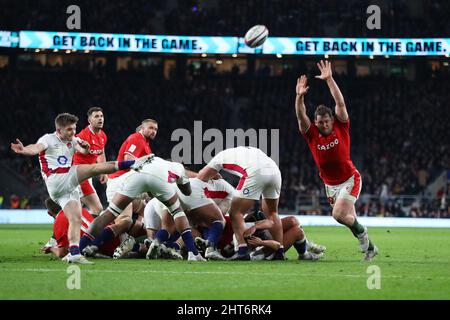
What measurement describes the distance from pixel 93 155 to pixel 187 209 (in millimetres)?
3364

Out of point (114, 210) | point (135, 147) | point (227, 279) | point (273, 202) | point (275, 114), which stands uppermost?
point (275, 114)

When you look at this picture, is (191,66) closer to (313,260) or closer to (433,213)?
(433,213)

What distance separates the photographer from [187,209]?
39.8ft

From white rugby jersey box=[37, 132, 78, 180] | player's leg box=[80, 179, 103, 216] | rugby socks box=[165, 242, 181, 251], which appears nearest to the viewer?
white rugby jersey box=[37, 132, 78, 180]

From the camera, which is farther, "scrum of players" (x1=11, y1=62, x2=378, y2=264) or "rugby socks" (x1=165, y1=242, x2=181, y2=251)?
"rugby socks" (x1=165, y1=242, x2=181, y2=251)

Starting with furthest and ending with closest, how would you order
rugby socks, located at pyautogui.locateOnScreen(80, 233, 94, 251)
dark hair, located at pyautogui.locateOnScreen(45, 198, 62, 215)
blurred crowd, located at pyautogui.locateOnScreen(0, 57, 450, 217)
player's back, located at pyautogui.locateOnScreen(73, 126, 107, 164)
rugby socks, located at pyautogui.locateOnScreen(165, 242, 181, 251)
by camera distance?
blurred crowd, located at pyautogui.locateOnScreen(0, 57, 450, 217), player's back, located at pyautogui.locateOnScreen(73, 126, 107, 164), dark hair, located at pyautogui.locateOnScreen(45, 198, 62, 215), rugby socks, located at pyautogui.locateOnScreen(165, 242, 181, 251), rugby socks, located at pyautogui.locateOnScreen(80, 233, 94, 251)

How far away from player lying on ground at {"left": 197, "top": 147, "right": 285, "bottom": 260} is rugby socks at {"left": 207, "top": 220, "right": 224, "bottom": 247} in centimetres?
29

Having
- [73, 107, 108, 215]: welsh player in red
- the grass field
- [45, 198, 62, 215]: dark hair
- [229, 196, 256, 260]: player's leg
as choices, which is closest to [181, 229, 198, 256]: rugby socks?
the grass field

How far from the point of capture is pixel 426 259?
40.8 ft

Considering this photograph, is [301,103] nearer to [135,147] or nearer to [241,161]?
[241,161]

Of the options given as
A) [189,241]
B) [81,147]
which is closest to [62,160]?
[81,147]

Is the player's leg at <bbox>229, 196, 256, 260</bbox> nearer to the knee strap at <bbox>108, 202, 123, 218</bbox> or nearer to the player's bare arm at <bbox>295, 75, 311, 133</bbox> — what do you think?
the player's bare arm at <bbox>295, 75, 311, 133</bbox>

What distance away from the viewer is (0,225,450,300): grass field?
299 inches
